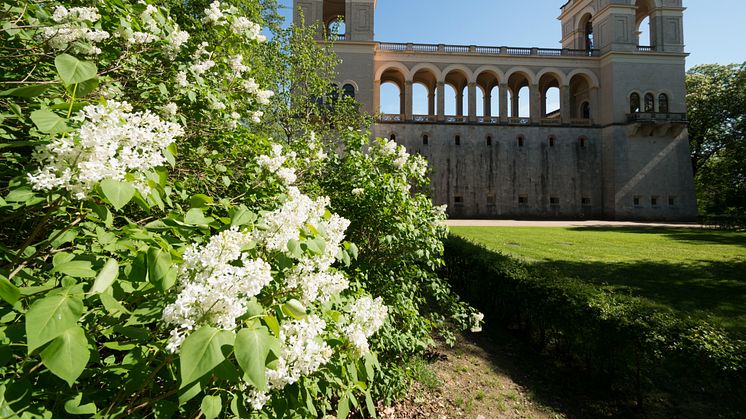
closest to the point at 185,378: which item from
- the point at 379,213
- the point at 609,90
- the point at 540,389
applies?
the point at 379,213

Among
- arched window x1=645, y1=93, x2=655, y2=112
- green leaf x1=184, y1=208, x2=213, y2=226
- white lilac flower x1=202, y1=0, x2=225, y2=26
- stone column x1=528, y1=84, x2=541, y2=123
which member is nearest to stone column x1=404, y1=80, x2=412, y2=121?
stone column x1=528, y1=84, x2=541, y2=123

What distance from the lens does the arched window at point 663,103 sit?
32094 mm

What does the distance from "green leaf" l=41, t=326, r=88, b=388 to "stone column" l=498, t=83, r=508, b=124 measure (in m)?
35.4

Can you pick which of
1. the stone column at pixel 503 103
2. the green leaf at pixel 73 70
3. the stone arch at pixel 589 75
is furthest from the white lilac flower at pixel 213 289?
the stone arch at pixel 589 75

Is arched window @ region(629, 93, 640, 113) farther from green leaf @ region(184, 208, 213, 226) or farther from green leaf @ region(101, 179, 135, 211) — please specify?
green leaf @ region(101, 179, 135, 211)

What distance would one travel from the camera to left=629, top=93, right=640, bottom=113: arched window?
32156mm

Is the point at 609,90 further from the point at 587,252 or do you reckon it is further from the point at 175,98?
the point at 175,98

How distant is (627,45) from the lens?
3150 centimetres

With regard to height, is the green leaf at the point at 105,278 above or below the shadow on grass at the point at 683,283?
above

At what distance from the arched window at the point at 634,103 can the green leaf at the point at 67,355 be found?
4086 centimetres

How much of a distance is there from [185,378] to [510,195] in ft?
113

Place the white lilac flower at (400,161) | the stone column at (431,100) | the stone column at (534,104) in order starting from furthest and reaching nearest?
the stone column at (431,100) → the stone column at (534,104) → the white lilac flower at (400,161)

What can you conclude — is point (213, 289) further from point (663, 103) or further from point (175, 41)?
point (663, 103)

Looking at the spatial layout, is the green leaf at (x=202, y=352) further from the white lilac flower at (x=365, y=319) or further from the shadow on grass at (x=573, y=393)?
the shadow on grass at (x=573, y=393)
